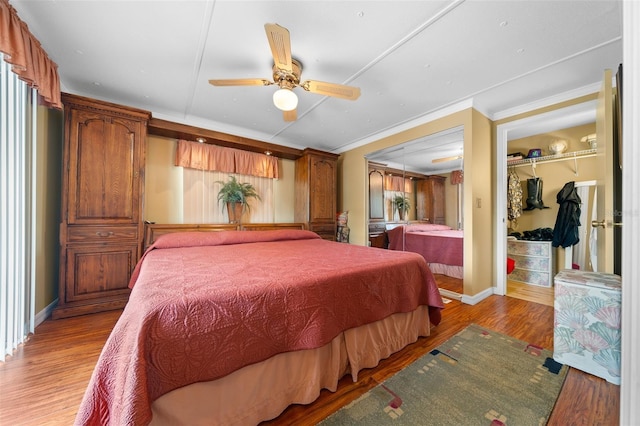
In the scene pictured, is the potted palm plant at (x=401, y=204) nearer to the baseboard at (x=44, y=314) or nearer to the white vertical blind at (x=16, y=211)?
the white vertical blind at (x=16, y=211)

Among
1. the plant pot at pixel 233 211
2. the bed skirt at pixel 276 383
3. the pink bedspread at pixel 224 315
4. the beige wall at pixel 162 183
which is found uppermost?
the beige wall at pixel 162 183

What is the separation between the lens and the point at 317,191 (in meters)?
4.27

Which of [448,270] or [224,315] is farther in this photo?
[448,270]

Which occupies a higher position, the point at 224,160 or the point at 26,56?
the point at 26,56

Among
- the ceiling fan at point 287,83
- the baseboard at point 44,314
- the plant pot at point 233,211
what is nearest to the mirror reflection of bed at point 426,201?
the ceiling fan at point 287,83

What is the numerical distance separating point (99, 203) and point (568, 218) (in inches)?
248

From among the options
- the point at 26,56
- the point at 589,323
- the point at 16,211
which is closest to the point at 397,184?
the point at 589,323

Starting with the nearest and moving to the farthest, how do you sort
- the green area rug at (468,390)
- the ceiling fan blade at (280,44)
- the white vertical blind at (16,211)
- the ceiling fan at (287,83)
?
the green area rug at (468,390) < the ceiling fan blade at (280,44) < the white vertical blind at (16,211) < the ceiling fan at (287,83)

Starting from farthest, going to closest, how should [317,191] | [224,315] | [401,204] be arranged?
[317,191]
[401,204]
[224,315]

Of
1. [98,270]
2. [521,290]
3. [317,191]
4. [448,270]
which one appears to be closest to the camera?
[98,270]

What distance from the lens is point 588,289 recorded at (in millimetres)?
1578

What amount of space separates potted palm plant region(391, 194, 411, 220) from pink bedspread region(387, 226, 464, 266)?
26 cm

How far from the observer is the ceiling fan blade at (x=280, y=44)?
56.2 inches

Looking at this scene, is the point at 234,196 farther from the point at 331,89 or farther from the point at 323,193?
the point at 331,89
